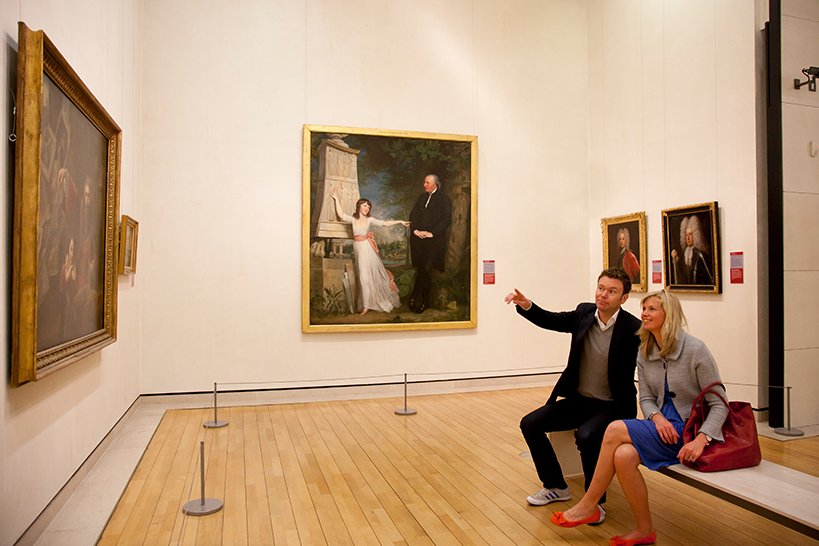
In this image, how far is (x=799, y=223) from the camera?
8.52m

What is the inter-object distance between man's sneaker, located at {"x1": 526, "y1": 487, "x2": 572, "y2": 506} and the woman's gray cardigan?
1.34 m

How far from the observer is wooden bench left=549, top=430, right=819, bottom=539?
383cm

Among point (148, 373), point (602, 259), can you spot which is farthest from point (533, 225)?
point (148, 373)

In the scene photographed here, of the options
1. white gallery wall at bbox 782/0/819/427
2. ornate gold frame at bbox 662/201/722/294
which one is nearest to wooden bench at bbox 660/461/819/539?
white gallery wall at bbox 782/0/819/427

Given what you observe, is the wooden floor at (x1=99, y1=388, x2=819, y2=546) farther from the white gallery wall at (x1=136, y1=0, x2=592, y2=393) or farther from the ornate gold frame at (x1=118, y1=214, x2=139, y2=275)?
the ornate gold frame at (x1=118, y1=214, x2=139, y2=275)

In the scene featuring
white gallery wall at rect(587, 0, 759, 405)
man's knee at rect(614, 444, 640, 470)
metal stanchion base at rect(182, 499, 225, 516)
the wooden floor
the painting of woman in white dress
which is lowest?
the wooden floor

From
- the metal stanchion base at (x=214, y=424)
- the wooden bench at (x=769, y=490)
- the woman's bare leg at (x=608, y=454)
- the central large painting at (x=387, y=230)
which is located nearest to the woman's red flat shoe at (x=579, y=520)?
the woman's bare leg at (x=608, y=454)

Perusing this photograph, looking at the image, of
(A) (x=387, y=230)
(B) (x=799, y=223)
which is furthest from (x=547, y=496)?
(A) (x=387, y=230)

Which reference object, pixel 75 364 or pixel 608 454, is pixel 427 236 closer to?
pixel 75 364

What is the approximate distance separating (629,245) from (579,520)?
24.1 feet

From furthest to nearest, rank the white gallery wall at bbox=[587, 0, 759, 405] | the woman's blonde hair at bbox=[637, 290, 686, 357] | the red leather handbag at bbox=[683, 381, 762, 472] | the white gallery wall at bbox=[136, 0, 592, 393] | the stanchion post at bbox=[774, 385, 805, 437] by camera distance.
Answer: the white gallery wall at bbox=[136, 0, 592, 393] < the white gallery wall at bbox=[587, 0, 759, 405] < the stanchion post at bbox=[774, 385, 805, 437] < the woman's blonde hair at bbox=[637, 290, 686, 357] < the red leather handbag at bbox=[683, 381, 762, 472]

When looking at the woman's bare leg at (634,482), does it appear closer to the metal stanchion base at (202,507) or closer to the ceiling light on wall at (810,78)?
the metal stanchion base at (202,507)

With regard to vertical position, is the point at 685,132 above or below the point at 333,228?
above

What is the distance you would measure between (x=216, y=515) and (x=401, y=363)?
239 inches
